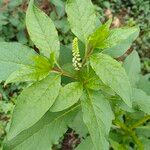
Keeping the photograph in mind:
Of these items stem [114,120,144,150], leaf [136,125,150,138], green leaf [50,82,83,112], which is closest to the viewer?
green leaf [50,82,83,112]

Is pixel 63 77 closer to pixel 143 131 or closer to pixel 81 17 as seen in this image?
pixel 81 17

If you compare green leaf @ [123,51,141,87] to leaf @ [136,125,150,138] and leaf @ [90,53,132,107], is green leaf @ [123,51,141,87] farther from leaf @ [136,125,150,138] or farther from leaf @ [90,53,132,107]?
leaf @ [90,53,132,107]

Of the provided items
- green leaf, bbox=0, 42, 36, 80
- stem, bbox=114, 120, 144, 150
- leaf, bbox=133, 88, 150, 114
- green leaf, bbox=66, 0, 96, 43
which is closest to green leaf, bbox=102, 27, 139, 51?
green leaf, bbox=66, 0, 96, 43

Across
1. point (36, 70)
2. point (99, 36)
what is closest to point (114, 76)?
point (99, 36)

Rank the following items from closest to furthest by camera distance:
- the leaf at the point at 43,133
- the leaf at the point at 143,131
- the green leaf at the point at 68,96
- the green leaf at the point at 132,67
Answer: the green leaf at the point at 68,96, the leaf at the point at 43,133, the green leaf at the point at 132,67, the leaf at the point at 143,131

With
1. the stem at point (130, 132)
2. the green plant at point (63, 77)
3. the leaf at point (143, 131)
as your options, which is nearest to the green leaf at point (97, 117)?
the green plant at point (63, 77)

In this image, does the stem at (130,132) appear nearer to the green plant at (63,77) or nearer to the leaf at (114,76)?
the green plant at (63,77)

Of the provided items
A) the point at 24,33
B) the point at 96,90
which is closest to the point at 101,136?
the point at 96,90
